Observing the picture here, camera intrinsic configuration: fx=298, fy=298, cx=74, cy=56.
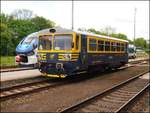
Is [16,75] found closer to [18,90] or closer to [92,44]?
[92,44]

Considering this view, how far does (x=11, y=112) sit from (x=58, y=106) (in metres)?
1.64

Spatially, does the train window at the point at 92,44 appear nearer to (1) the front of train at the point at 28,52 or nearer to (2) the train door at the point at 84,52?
(2) the train door at the point at 84,52

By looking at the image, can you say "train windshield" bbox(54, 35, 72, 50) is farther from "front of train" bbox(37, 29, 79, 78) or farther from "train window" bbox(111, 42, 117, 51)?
"train window" bbox(111, 42, 117, 51)

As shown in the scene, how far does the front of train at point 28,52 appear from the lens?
24391 mm

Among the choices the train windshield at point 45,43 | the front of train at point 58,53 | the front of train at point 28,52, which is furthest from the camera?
the front of train at point 28,52

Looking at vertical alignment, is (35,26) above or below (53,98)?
above

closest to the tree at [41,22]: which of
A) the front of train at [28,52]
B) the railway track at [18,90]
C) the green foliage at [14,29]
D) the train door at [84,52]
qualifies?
the green foliage at [14,29]

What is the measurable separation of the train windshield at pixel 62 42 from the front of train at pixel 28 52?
7954mm

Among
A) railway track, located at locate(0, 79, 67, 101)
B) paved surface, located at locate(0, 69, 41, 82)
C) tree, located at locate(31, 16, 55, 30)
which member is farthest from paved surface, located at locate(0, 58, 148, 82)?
tree, located at locate(31, 16, 55, 30)

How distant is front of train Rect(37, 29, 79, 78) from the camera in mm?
15648

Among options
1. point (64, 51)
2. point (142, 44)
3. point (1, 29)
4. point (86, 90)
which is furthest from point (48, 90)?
point (142, 44)

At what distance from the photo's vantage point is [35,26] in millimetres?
91500

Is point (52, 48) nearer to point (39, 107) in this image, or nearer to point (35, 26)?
point (39, 107)

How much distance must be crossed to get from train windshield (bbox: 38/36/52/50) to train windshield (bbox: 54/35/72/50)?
44cm
